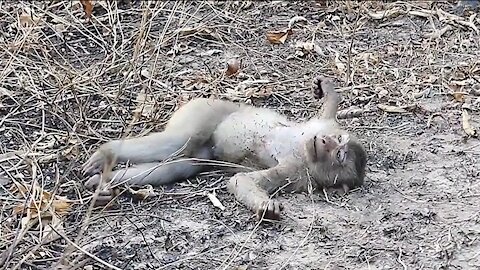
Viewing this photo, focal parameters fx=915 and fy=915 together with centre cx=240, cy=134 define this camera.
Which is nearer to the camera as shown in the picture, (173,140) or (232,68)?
(173,140)

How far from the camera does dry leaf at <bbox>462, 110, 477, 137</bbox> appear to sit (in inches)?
206

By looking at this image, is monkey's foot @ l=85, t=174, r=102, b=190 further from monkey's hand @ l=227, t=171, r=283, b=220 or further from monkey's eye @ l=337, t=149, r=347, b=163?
monkey's eye @ l=337, t=149, r=347, b=163

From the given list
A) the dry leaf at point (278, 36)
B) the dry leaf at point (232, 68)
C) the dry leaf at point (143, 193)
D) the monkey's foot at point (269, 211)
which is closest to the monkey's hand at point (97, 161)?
the dry leaf at point (143, 193)

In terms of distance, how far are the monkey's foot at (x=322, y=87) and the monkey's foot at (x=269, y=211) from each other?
1.21m

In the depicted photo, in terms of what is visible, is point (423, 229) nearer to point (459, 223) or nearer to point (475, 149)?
point (459, 223)

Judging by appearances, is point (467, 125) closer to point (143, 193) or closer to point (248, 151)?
point (248, 151)

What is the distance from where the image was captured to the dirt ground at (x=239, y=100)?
13.1 feet

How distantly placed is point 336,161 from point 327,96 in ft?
2.29

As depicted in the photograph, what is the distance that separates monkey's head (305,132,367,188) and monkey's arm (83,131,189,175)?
2.27ft

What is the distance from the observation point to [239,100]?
19.2ft

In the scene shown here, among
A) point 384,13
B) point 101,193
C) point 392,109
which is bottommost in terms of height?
point 384,13

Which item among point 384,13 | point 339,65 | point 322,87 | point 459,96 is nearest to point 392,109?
point 459,96

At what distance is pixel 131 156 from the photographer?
15.5 feet

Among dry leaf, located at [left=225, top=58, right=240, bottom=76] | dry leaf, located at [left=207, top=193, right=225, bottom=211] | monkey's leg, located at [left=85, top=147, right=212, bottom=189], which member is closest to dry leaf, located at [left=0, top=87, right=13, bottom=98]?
monkey's leg, located at [left=85, top=147, right=212, bottom=189]
